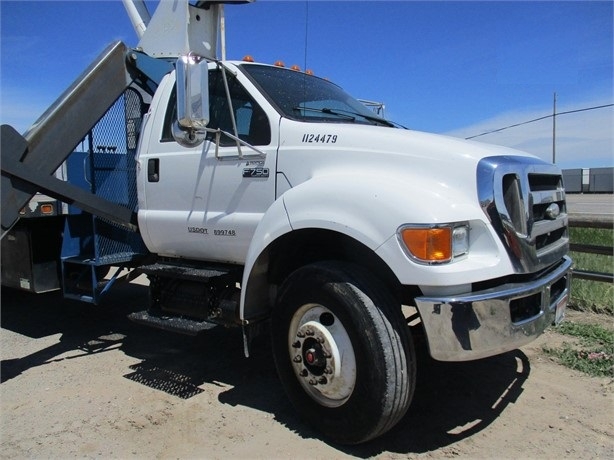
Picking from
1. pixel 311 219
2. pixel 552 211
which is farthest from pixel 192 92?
pixel 552 211

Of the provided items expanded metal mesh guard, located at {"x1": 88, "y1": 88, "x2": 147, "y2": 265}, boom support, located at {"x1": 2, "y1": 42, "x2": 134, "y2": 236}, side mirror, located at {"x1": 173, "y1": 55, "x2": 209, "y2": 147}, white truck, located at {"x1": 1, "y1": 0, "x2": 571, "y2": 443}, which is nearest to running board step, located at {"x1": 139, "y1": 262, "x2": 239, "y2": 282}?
Answer: white truck, located at {"x1": 1, "y1": 0, "x2": 571, "y2": 443}

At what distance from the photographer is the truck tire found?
9.05 feet

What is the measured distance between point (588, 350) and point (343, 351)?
8.79 feet

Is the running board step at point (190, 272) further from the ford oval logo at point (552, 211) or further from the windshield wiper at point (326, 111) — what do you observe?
the ford oval logo at point (552, 211)

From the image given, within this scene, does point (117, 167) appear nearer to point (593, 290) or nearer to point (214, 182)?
point (214, 182)

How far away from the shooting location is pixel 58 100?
4.25 metres

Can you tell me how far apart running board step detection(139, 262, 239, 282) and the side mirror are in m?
1.10

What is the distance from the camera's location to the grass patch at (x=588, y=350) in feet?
13.3

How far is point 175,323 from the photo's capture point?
3.96 m

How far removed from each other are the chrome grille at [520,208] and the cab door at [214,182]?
1430 millimetres

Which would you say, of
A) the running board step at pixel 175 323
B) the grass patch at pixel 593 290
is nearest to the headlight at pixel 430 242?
the running board step at pixel 175 323

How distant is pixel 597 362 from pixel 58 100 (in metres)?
4.93

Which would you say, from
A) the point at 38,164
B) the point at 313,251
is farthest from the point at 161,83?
the point at 313,251

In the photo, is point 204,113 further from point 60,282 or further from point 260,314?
point 60,282
